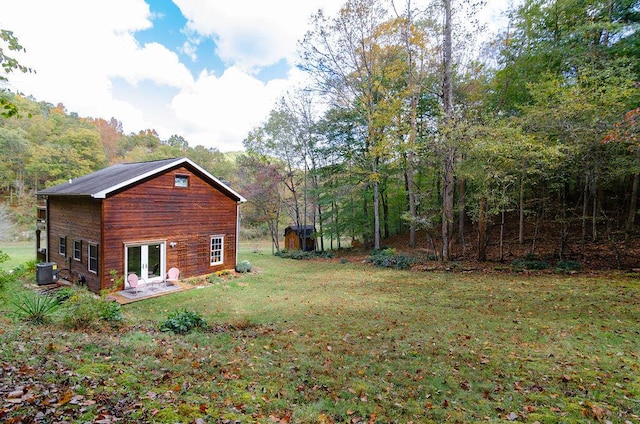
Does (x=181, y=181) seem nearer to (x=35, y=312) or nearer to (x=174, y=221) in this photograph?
(x=174, y=221)

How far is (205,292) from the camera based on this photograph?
440 inches

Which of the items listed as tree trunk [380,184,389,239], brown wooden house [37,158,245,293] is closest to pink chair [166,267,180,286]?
brown wooden house [37,158,245,293]

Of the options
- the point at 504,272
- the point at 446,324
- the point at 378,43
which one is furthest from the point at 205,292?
the point at 378,43

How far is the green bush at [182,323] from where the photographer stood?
21.5 feet

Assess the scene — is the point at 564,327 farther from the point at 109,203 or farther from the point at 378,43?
the point at 378,43

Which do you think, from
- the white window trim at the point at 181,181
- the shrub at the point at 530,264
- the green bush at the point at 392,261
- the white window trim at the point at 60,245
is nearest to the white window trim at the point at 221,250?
the white window trim at the point at 181,181

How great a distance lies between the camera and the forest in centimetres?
1009

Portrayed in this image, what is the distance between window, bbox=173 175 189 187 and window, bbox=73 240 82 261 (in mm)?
4364

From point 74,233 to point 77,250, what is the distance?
2.40 feet

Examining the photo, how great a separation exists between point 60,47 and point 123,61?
7467 millimetres

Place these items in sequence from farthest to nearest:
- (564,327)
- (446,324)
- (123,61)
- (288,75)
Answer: (288,75)
(123,61)
(446,324)
(564,327)

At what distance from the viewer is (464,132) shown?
11.0 m

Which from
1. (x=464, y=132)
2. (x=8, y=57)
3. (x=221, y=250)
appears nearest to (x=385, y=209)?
(x=464, y=132)

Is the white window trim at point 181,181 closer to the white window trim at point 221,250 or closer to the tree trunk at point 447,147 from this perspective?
the white window trim at point 221,250
